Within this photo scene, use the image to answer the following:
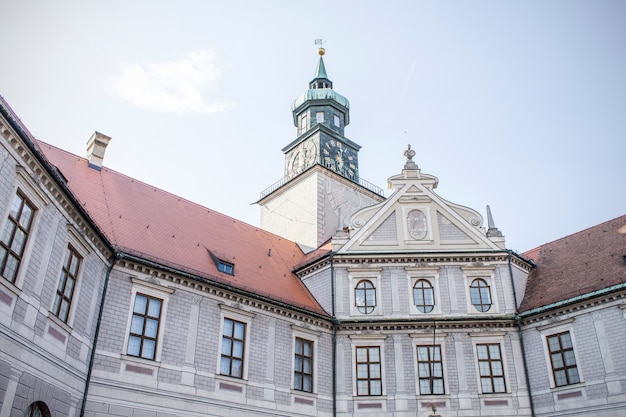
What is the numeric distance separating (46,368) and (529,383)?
1661 cm

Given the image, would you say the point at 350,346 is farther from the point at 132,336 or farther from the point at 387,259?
the point at 132,336

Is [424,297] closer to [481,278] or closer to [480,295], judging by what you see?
[480,295]

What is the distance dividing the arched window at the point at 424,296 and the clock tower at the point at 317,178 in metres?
9.27

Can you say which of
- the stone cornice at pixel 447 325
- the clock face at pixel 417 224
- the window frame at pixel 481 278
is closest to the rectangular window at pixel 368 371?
the stone cornice at pixel 447 325

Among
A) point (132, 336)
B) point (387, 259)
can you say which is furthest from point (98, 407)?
point (387, 259)

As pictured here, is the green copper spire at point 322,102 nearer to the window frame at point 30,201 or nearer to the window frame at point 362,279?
the window frame at point 362,279

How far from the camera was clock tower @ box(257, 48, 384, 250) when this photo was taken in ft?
117

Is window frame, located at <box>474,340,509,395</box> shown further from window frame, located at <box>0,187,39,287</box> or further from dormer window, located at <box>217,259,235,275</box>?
window frame, located at <box>0,187,39,287</box>

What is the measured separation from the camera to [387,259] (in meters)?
25.2

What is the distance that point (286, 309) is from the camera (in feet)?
75.7

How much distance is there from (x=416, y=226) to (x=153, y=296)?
11835mm

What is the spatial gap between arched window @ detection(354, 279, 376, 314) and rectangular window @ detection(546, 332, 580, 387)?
6.90 m

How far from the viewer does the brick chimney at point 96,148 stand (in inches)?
965

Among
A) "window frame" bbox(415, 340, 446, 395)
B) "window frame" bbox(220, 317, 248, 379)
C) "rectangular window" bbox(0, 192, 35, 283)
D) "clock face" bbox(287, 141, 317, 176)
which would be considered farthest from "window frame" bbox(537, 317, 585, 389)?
"clock face" bbox(287, 141, 317, 176)
